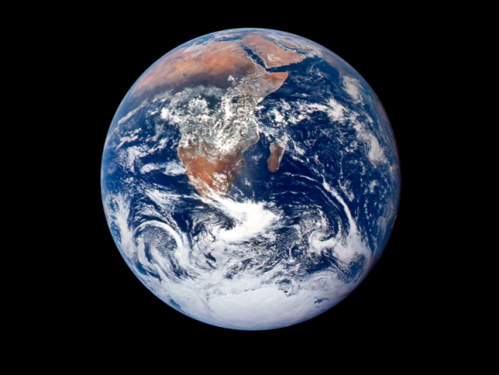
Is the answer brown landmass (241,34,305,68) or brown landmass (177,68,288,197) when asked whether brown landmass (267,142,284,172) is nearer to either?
brown landmass (177,68,288,197)

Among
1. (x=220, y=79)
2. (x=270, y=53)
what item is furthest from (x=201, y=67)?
(x=270, y=53)

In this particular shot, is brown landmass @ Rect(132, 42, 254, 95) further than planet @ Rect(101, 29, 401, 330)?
Yes

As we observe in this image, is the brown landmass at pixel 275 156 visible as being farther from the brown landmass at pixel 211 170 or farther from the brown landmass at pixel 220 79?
the brown landmass at pixel 211 170

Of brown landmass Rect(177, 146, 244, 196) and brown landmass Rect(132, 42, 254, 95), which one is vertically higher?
brown landmass Rect(132, 42, 254, 95)

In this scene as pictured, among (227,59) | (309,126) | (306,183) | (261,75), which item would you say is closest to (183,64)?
(227,59)

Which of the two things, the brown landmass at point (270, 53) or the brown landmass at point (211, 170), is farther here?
the brown landmass at point (270, 53)

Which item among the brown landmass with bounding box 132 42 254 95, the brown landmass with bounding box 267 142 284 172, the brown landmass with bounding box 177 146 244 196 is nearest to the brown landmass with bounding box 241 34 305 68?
the brown landmass with bounding box 132 42 254 95

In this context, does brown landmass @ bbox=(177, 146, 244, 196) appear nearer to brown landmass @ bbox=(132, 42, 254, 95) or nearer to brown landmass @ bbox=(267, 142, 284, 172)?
brown landmass @ bbox=(267, 142, 284, 172)

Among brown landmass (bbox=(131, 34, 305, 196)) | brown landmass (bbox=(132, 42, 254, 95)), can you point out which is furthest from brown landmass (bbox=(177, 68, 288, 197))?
brown landmass (bbox=(132, 42, 254, 95))

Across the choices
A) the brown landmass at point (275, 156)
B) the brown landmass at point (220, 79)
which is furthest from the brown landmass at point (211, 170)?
the brown landmass at point (275, 156)
